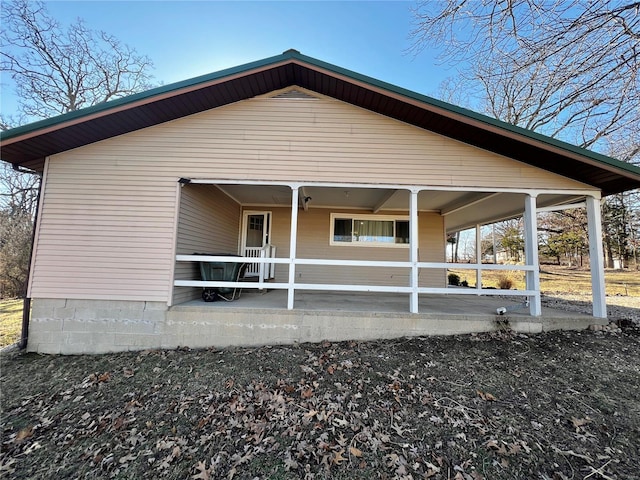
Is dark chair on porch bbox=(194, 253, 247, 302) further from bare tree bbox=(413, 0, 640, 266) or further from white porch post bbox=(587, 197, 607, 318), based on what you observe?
white porch post bbox=(587, 197, 607, 318)

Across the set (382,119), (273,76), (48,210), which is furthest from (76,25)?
(382,119)

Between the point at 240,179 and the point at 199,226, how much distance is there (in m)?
1.65

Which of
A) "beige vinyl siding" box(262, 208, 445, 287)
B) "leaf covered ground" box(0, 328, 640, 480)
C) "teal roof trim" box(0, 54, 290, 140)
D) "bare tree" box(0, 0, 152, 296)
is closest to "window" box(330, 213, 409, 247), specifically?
"beige vinyl siding" box(262, 208, 445, 287)

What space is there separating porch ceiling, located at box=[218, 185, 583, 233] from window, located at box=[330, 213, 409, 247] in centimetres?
28

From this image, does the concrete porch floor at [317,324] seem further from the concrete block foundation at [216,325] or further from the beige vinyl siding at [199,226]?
the beige vinyl siding at [199,226]

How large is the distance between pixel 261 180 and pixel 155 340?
11.3ft

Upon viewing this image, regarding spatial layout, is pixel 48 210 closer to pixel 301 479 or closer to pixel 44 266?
pixel 44 266

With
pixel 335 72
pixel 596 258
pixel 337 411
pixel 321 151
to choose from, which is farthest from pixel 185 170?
pixel 596 258

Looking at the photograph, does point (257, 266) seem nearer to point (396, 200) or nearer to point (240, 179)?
point (240, 179)

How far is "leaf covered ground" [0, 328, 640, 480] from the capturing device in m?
2.54

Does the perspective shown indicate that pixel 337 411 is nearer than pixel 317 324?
Yes

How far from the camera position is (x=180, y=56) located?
7898 millimetres

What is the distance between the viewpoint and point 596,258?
5.21 m

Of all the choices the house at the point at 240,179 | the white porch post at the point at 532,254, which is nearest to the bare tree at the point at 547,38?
the house at the point at 240,179
